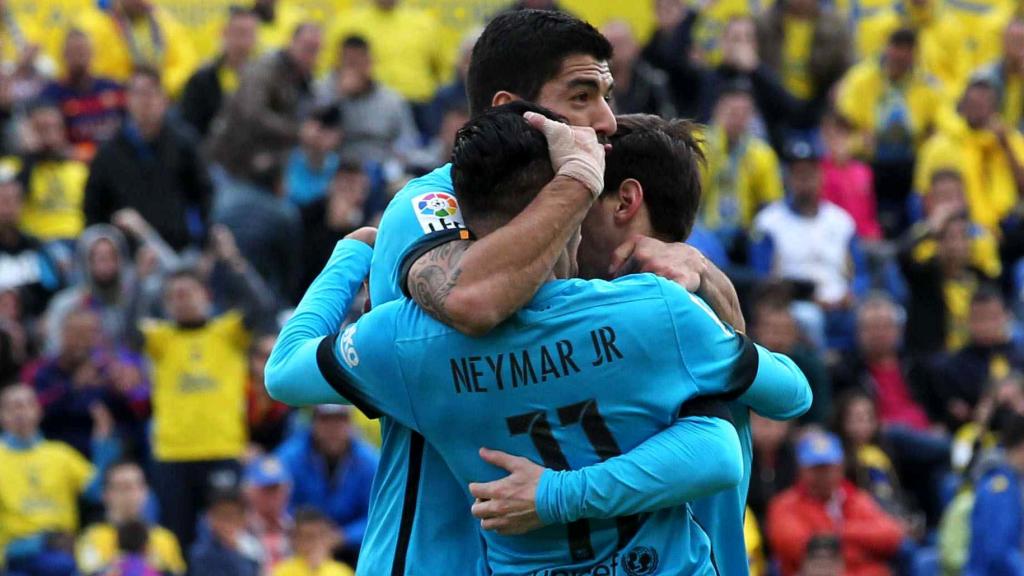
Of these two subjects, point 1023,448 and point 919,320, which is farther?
point 919,320

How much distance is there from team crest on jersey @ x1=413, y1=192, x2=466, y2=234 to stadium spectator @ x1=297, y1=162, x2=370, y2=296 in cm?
951

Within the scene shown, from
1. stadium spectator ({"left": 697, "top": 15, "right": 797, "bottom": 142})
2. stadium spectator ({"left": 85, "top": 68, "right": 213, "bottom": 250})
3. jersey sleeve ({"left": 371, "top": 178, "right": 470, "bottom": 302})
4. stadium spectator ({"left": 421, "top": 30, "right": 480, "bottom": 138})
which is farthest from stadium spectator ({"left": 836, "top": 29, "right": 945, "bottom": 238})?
jersey sleeve ({"left": 371, "top": 178, "right": 470, "bottom": 302})

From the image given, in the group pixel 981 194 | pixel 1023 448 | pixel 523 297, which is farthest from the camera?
pixel 981 194

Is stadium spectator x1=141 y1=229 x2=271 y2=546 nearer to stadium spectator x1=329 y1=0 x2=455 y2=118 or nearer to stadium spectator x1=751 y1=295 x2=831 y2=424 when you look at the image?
stadium spectator x1=751 y1=295 x2=831 y2=424

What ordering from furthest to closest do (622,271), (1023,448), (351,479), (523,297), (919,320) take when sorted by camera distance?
(919,320)
(351,479)
(1023,448)
(622,271)
(523,297)

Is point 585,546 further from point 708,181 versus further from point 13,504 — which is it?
point 708,181

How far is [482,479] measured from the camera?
4.23 meters

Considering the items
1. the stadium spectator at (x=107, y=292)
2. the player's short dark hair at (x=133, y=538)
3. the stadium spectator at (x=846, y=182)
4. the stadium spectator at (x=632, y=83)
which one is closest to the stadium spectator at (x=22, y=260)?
the stadium spectator at (x=107, y=292)

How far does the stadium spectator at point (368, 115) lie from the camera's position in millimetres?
14852

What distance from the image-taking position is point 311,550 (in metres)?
11.0

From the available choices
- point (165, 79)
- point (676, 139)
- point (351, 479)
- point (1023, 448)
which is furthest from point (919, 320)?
point (676, 139)

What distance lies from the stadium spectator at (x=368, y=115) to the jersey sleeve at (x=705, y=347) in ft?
35.2

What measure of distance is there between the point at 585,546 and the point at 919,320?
10.3 m

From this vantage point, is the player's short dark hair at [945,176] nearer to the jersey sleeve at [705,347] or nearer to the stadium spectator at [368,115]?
the stadium spectator at [368,115]
